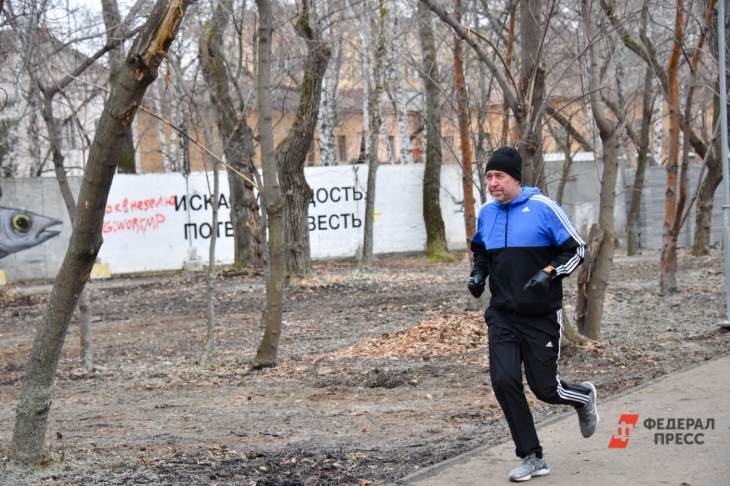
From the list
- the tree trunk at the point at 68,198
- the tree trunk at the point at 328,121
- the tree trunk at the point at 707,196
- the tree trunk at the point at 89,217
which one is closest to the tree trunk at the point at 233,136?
the tree trunk at the point at 68,198

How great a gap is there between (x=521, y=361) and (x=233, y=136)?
1010 cm

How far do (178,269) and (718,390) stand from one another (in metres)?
20.0

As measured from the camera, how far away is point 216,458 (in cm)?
623

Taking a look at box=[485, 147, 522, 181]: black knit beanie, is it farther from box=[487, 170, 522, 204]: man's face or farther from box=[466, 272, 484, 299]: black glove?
box=[466, 272, 484, 299]: black glove

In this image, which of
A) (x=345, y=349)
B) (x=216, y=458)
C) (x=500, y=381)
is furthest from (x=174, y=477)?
(x=345, y=349)

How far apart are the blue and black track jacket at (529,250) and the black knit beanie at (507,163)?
126 millimetres

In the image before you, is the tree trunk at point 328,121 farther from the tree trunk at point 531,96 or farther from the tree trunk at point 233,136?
the tree trunk at point 531,96

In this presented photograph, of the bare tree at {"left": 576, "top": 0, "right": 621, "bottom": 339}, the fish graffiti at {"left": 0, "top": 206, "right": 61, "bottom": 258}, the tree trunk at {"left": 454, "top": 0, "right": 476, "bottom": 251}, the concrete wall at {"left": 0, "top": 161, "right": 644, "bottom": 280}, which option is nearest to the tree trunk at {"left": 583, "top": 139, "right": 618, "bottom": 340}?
the bare tree at {"left": 576, "top": 0, "right": 621, "bottom": 339}

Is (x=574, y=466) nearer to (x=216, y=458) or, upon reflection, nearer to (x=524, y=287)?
(x=524, y=287)

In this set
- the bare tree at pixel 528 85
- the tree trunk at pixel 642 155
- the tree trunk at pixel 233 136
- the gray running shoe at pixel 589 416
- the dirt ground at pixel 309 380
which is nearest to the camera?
the gray running shoe at pixel 589 416

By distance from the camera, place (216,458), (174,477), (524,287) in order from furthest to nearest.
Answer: (216,458) → (174,477) → (524,287)

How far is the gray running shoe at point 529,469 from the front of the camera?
17.5ft

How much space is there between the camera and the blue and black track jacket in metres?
5.38

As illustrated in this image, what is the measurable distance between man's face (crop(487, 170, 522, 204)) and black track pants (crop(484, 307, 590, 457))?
643 millimetres
